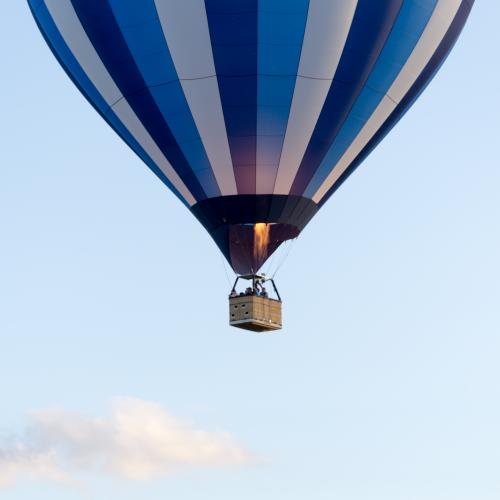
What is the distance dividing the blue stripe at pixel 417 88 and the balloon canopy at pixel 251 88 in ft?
0.98

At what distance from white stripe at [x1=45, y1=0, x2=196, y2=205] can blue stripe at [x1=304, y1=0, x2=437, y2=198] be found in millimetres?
2813

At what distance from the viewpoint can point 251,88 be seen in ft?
183

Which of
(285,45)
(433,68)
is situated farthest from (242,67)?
(433,68)

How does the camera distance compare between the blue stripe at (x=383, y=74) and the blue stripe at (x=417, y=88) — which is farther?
the blue stripe at (x=417, y=88)

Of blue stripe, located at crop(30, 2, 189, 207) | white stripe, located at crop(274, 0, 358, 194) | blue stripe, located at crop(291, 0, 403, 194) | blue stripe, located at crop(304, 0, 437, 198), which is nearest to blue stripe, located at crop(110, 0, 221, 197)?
blue stripe, located at crop(30, 2, 189, 207)

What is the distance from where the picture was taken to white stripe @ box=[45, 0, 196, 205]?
57.0 meters

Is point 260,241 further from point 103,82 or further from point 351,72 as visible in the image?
point 103,82

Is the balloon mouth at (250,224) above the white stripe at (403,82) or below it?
below

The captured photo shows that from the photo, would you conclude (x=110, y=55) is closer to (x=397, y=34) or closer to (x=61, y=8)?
(x=61, y=8)

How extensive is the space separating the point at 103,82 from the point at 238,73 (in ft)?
10.2

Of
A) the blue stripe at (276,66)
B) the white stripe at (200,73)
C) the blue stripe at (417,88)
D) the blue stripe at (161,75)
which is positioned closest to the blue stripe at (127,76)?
the blue stripe at (161,75)

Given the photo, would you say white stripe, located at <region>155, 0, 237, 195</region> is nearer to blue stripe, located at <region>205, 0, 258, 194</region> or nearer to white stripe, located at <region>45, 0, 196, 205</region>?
blue stripe, located at <region>205, 0, 258, 194</region>

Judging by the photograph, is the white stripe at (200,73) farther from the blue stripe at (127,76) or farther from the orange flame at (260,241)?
the orange flame at (260,241)

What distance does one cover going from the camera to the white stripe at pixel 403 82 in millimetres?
57156
